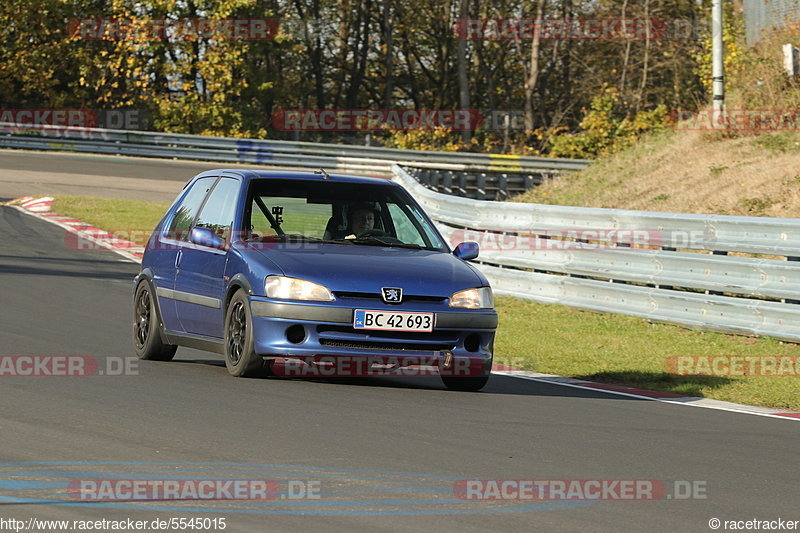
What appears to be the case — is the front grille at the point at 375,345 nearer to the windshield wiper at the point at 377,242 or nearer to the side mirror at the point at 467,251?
the windshield wiper at the point at 377,242

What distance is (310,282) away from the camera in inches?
347

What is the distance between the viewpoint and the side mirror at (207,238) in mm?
9719

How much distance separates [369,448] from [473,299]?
270cm

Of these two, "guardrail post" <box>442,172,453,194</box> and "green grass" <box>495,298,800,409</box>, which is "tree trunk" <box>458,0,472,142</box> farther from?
"green grass" <box>495,298,800,409</box>

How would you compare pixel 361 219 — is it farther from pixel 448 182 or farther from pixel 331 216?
A: pixel 448 182

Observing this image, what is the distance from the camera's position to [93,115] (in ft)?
159

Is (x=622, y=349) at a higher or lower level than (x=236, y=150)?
lower

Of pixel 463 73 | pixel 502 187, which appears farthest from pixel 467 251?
pixel 463 73

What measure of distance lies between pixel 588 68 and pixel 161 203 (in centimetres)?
2811

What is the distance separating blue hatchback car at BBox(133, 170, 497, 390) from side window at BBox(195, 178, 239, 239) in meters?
0.01

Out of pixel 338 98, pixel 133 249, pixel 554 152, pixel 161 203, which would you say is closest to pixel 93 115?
pixel 338 98

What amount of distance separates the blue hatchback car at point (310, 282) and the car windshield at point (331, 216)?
1cm

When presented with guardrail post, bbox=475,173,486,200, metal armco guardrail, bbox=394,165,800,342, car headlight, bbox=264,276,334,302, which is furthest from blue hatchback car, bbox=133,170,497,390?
guardrail post, bbox=475,173,486,200

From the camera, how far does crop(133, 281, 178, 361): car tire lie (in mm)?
10461
